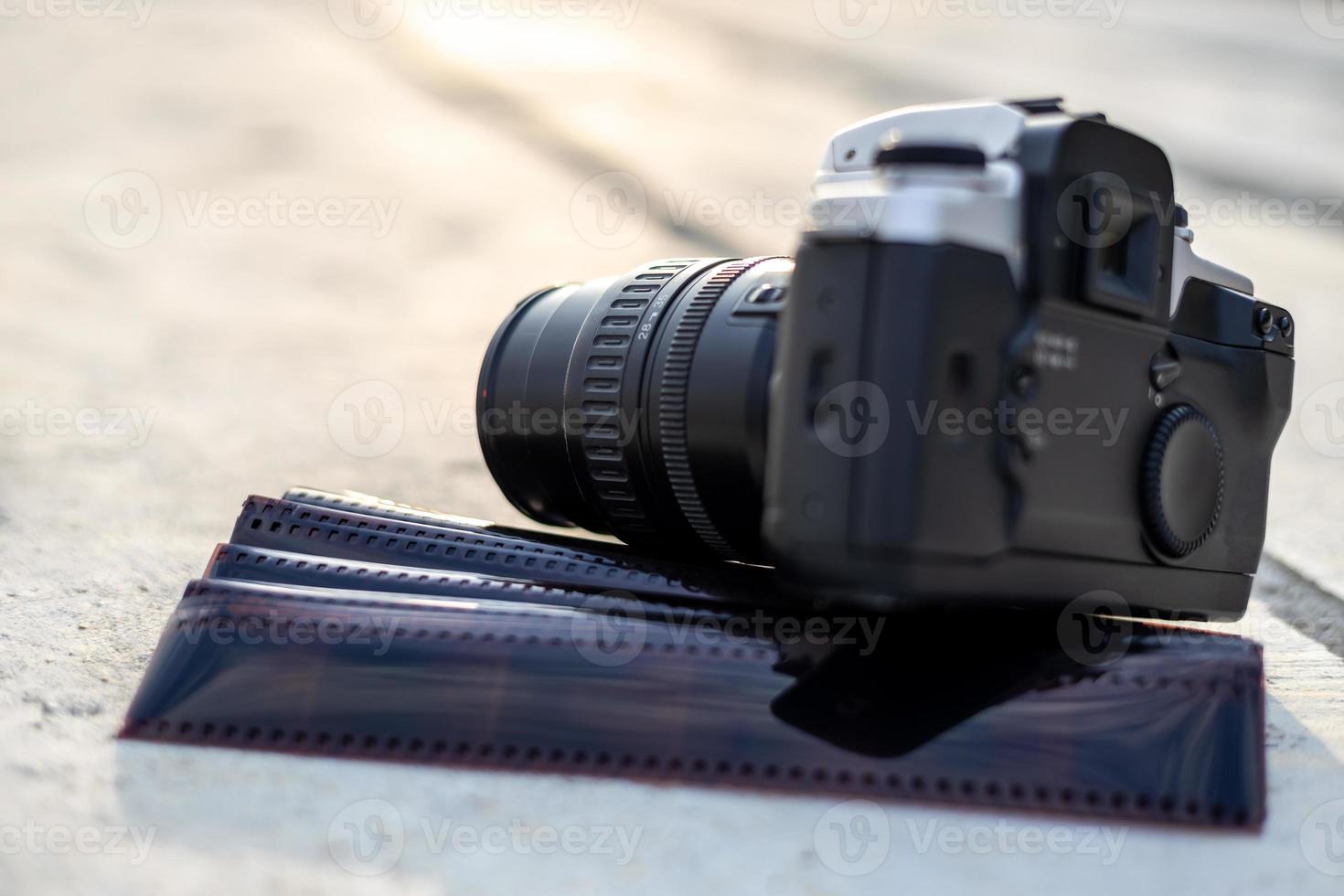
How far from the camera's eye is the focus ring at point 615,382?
4.54 feet

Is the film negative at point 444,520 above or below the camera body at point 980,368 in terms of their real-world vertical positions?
below

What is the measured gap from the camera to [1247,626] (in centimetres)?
182

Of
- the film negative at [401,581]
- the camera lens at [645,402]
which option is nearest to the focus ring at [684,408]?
the camera lens at [645,402]

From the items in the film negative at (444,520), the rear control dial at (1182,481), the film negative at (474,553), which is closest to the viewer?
the rear control dial at (1182,481)

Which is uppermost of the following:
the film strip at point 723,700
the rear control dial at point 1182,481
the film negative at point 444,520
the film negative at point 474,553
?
the rear control dial at point 1182,481

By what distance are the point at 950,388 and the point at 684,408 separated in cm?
33

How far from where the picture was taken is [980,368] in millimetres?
1062

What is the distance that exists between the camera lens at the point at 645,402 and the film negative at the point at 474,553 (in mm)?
49

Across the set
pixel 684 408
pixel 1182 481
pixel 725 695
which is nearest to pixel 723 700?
pixel 725 695

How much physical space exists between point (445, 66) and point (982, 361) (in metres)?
6.70

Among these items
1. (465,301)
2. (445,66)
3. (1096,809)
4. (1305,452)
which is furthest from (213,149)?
(1096,809)

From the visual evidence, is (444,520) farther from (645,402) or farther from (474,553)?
(645,402)

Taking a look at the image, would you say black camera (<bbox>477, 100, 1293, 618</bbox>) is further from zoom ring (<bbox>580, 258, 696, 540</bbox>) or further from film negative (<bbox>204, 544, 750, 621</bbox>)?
film negative (<bbox>204, 544, 750, 621</bbox>)

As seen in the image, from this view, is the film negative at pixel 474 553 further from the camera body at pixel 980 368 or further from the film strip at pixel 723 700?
the camera body at pixel 980 368
